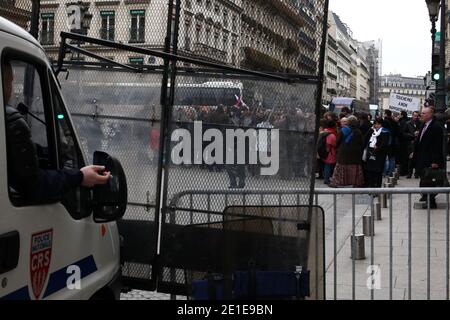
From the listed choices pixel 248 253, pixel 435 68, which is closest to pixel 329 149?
pixel 435 68

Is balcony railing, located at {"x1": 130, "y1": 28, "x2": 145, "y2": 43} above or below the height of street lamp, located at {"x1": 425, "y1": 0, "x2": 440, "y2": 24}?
below

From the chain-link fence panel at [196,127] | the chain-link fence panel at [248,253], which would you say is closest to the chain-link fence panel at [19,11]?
the chain-link fence panel at [196,127]

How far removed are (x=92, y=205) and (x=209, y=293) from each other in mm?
875

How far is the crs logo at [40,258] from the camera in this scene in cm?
258

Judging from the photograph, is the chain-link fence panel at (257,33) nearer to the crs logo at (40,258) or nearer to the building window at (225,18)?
the building window at (225,18)

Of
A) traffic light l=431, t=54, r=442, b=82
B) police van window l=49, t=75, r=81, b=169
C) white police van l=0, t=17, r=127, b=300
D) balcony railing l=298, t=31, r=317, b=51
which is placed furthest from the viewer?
traffic light l=431, t=54, r=442, b=82

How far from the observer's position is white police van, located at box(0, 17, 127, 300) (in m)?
2.46

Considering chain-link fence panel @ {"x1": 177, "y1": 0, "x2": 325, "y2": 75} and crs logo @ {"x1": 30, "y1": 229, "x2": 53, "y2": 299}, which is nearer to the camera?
crs logo @ {"x1": 30, "y1": 229, "x2": 53, "y2": 299}

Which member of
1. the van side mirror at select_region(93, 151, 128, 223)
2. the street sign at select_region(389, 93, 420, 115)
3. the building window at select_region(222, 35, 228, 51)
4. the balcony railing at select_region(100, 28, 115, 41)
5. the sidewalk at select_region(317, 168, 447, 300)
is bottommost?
the sidewalk at select_region(317, 168, 447, 300)

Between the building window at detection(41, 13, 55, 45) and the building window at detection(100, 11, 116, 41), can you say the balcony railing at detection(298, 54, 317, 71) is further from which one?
the building window at detection(41, 13, 55, 45)

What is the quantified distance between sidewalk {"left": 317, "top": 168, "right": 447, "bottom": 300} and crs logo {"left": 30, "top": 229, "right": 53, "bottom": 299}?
3.15 meters

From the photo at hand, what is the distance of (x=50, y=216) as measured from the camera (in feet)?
8.98

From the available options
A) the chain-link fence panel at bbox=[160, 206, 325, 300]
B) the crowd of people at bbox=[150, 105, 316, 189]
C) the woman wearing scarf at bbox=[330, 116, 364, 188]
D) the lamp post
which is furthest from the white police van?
the lamp post
